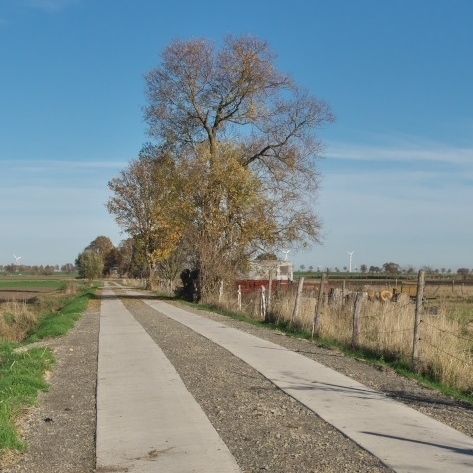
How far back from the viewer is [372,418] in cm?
864

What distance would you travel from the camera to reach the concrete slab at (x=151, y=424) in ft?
22.7

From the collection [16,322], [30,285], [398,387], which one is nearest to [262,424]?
[398,387]

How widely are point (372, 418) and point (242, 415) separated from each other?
61.9 inches

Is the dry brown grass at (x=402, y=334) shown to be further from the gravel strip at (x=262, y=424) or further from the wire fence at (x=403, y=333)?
the gravel strip at (x=262, y=424)

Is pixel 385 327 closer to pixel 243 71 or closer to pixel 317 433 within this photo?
pixel 317 433

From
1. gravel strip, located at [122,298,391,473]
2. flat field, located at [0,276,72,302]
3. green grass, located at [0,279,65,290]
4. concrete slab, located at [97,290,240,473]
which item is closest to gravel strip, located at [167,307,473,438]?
gravel strip, located at [122,298,391,473]

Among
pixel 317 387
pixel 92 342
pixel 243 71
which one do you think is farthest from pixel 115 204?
pixel 317 387

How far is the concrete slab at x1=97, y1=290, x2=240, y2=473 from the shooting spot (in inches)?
272

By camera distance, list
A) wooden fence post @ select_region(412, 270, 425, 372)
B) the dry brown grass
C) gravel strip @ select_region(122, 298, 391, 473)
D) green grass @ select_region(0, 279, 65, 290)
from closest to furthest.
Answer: gravel strip @ select_region(122, 298, 391, 473), the dry brown grass, wooden fence post @ select_region(412, 270, 425, 372), green grass @ select_region(0, 279, 65, 290)

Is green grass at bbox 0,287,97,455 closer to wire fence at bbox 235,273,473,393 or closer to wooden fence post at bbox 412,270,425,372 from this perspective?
wooden fence post at bbox 412,270,425,372

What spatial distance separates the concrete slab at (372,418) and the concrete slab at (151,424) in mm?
1504

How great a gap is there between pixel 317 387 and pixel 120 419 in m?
3.29

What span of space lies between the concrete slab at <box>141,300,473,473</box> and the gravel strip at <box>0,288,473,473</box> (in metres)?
0.20

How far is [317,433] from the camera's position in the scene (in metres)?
7.96
